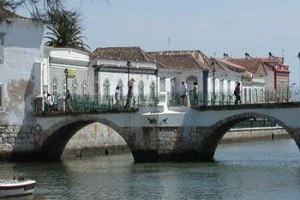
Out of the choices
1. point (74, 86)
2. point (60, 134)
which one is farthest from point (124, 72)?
point (60, 134)

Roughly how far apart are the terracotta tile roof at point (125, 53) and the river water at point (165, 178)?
18.7 m

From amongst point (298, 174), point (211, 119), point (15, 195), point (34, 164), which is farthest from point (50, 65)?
point (15, 195)

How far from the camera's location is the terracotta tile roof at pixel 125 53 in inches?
2675

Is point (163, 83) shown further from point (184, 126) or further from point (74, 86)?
point (184, 126)

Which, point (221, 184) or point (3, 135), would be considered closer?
point (221, 184)

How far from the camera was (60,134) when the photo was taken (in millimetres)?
49344

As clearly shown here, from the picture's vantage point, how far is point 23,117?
163ft

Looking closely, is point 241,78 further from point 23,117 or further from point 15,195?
point 15,195

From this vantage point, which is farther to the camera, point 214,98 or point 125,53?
point 125,53

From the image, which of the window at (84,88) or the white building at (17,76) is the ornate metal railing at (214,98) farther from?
the window at (84,88)

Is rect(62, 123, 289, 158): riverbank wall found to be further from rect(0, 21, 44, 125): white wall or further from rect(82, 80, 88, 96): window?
rect(0, 21, 44, 125): white wall

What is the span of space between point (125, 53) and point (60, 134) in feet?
69.4

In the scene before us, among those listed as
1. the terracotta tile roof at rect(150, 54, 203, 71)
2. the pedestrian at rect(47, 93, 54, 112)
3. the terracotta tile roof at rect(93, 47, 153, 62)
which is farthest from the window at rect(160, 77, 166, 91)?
the pedestrian at rect(47, 93, 54, 112)

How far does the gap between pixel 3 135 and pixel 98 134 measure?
705 cm
